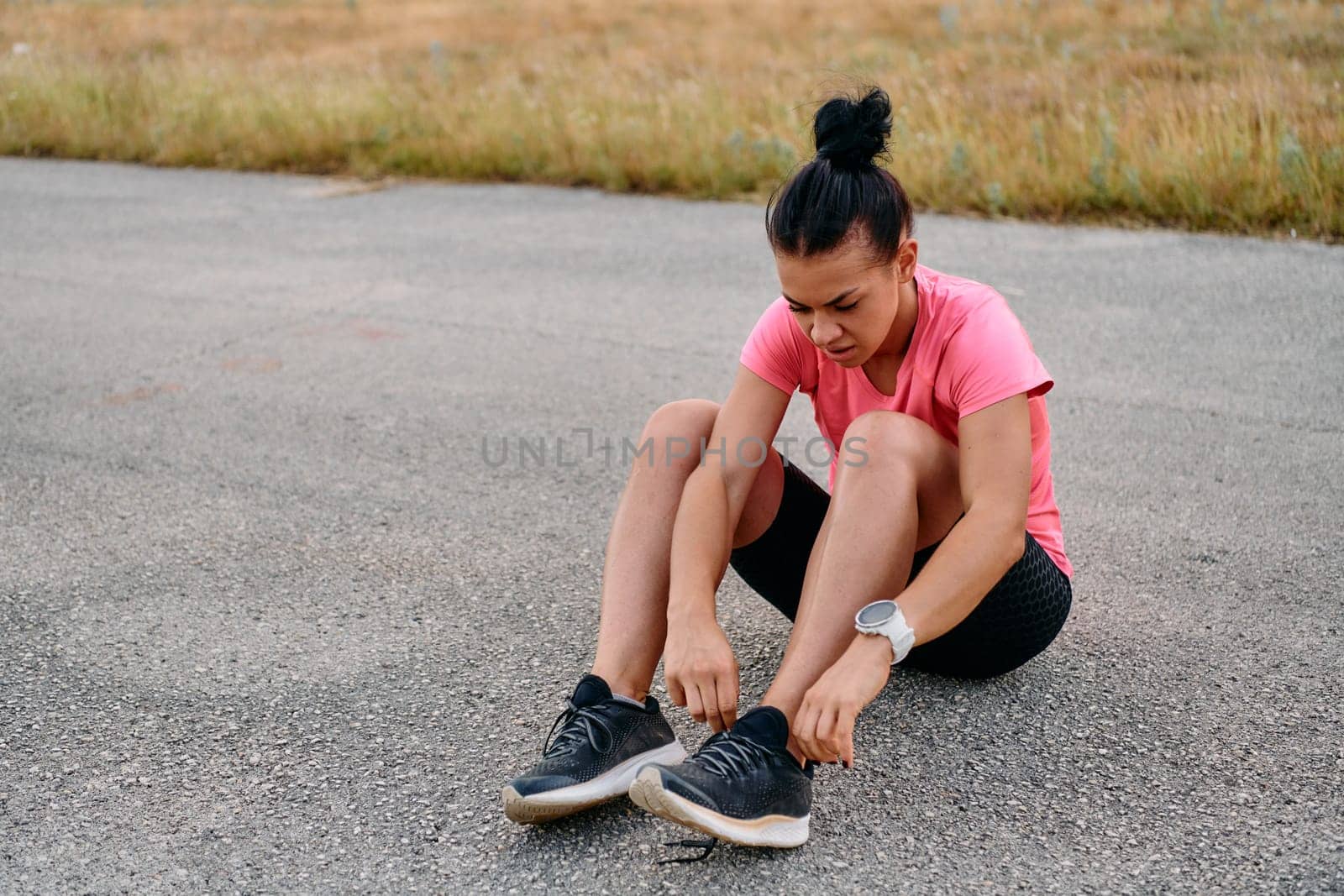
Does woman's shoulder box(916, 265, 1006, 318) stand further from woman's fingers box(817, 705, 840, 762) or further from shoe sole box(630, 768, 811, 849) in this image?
shoe sole box(630, 768, 811, 849)

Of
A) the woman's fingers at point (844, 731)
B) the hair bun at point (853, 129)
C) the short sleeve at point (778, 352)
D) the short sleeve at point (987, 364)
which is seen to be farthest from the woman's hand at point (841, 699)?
the hair bun at point (853, 129)

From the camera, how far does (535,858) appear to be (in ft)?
7.68

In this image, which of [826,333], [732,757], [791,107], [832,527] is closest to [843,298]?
[826,333]

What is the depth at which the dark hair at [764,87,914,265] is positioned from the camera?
2.38 m

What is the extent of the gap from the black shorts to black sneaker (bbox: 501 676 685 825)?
449mm

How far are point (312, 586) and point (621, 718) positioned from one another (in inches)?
52.9

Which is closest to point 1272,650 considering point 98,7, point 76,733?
point 76,733

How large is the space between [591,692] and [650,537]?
1.11 ft

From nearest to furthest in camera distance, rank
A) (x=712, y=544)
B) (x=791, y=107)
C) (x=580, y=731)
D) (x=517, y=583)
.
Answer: (x=580, y=731) < (x=712, y=544) < (x=517, y=583) < (x=791, y=107)

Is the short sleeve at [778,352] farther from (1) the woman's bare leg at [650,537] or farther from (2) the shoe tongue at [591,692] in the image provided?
(2) the shoe tongue at [591,692]

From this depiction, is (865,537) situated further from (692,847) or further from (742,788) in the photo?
(692,847)

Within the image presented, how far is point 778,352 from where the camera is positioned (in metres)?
2.73

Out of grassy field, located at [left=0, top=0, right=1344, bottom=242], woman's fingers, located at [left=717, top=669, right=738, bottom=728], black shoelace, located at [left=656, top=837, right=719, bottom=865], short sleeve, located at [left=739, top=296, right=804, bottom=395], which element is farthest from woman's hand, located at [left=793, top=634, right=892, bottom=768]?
grassy field, located at [left=0, top=0, right=1344, bottom=242]

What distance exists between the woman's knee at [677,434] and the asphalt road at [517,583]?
59 centimetres
